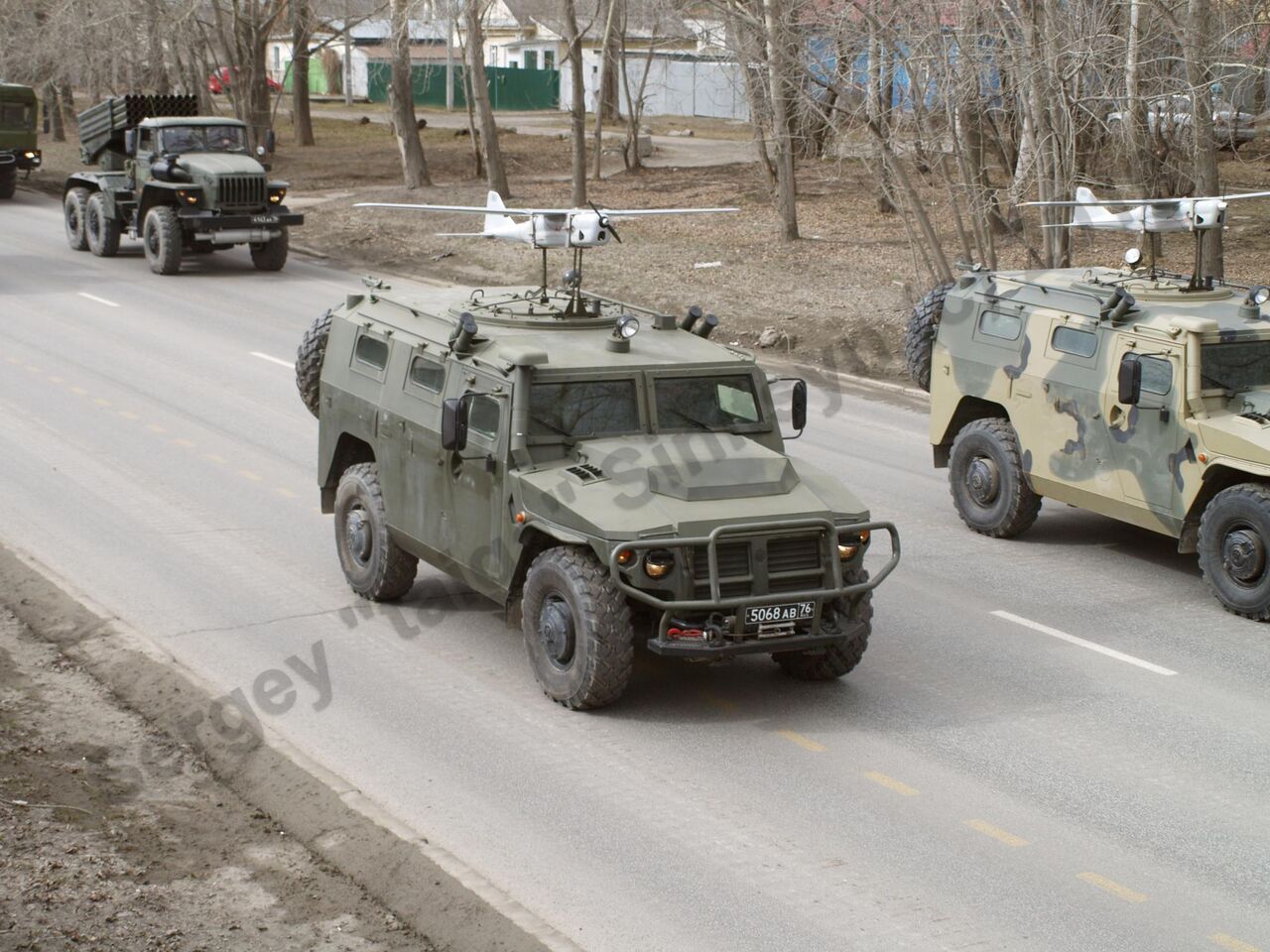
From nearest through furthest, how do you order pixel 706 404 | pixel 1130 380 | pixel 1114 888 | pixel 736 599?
1. pixel 1114 888
2. pixel 736 599
3. pixel 706 404
4. pixel 1130 380

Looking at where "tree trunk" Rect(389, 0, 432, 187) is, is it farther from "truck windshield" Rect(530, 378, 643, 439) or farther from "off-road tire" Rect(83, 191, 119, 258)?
"truck windshield" Rect(530, 378, 643, 439)

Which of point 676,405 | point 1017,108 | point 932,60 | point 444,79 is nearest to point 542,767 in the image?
point 676,405

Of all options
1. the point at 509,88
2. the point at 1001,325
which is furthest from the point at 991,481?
the point at 509,88

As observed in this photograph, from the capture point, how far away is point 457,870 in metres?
7.90

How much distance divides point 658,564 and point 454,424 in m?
1.62

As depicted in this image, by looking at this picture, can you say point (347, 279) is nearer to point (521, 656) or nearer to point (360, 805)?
point (521, 656)

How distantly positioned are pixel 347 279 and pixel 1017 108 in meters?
10.5

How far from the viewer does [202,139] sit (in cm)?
2745

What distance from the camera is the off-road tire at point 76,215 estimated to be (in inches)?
1144

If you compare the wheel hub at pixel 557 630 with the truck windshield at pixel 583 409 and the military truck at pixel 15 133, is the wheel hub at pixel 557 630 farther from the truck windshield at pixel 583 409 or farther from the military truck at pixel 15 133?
the military truck at pixel 15 133

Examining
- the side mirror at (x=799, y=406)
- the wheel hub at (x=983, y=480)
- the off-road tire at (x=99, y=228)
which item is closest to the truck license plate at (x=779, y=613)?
the side mirror at (x=799, y=406)

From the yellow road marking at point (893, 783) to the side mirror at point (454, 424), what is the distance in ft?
10.1

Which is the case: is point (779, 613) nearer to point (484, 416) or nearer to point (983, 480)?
point (484, 416)

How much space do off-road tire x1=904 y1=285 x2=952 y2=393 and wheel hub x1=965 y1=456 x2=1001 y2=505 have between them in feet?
4.02
